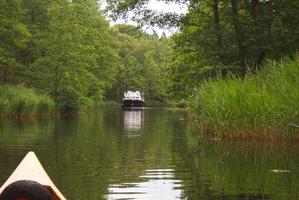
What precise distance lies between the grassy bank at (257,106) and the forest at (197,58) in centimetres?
3

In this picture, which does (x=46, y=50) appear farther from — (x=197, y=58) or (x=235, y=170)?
(x=235, y=170)

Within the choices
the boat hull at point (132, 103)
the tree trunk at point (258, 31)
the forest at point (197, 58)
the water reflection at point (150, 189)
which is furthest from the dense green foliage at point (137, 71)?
the water reflection at point (150, 189)

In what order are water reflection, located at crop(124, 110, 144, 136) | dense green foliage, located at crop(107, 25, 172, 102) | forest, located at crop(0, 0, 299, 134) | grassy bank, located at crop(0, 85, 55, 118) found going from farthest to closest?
1. dense green foliage, located at crop(107, 25, 172, 102)
2. grassy bank, located at crop(0, 85, 55, 118)
3. water reflection, located at crop(124, 110, 144, 136)
4. forest, located at crop(0, 0, 299, 134)

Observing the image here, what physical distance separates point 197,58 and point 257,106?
16.1 meters

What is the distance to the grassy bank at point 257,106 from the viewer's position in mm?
14769

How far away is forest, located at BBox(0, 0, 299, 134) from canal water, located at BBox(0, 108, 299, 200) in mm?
1270

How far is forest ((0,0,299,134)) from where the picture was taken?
16.0m

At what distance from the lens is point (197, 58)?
31375 millimetres

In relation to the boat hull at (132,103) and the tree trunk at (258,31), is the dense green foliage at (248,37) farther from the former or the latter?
the boat hull at (132,103)

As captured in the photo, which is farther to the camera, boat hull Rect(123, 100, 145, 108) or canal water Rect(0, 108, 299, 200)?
boat hull Rect(123, 100, 145, 108)

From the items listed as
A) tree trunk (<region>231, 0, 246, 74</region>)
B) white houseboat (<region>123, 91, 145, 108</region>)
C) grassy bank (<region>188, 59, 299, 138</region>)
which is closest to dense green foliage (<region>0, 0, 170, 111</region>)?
tree trunk (<region>231, 0, 246, 74</region>)

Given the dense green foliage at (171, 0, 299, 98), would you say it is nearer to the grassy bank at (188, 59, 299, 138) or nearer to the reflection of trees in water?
the grassy bank at (188, 59, 299, 138)

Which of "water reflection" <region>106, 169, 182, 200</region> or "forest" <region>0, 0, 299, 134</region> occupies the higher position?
"forest" <region>0, 0, 299, 134</region>

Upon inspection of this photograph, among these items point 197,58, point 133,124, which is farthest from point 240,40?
point 133,124
